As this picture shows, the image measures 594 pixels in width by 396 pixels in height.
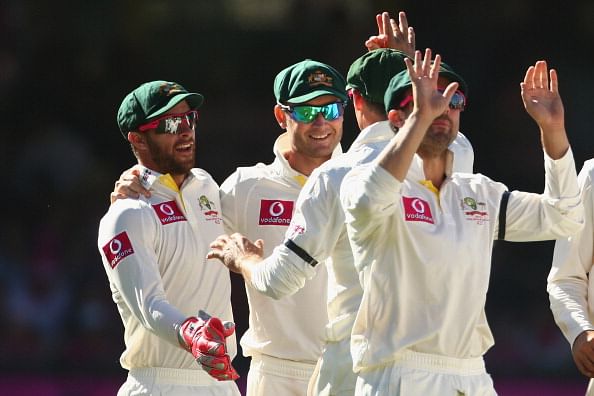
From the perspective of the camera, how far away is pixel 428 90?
3.77m

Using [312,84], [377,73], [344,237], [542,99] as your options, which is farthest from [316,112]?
[542,99]

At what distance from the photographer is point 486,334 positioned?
4.03 meters

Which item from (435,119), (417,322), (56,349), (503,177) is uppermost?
(435,119)

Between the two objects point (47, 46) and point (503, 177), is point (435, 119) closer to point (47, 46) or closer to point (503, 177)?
point (503, 177)

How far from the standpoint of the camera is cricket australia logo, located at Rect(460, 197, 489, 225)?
4.00 metres

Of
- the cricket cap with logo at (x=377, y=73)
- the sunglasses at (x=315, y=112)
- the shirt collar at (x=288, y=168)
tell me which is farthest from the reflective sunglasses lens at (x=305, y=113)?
the cricket cap with logo at (x=377, y=73)

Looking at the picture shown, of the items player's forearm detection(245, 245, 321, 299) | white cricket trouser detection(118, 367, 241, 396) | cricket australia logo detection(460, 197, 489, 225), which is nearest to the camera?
cricket australia logo detection(460, 197, 489, 225)

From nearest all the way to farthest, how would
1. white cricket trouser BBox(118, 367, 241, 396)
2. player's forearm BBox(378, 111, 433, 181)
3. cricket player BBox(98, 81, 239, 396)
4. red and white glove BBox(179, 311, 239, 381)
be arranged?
player's forearm BBox(378, 111, 433, 181)
red and white glove BBox(179, 311, 239, 381)
cricket player BBox(98, 81, 239, 396)
white cricket trouser BBox(118, 367, 241, 396)

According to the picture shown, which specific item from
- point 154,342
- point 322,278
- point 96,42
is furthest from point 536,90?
point 96,42

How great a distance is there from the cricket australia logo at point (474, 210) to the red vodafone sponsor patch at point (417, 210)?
0.39ft

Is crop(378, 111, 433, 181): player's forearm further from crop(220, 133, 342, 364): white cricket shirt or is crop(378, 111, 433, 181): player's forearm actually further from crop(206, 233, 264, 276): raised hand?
crop(220, 133, 342, 364): white cricket shirt

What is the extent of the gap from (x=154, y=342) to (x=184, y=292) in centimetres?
21

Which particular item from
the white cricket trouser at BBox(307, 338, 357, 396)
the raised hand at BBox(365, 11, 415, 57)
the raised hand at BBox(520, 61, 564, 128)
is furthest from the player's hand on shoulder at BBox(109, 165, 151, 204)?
the raised hand at BBox(520, 61, 564, 128)

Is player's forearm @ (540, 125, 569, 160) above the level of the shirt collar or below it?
above
